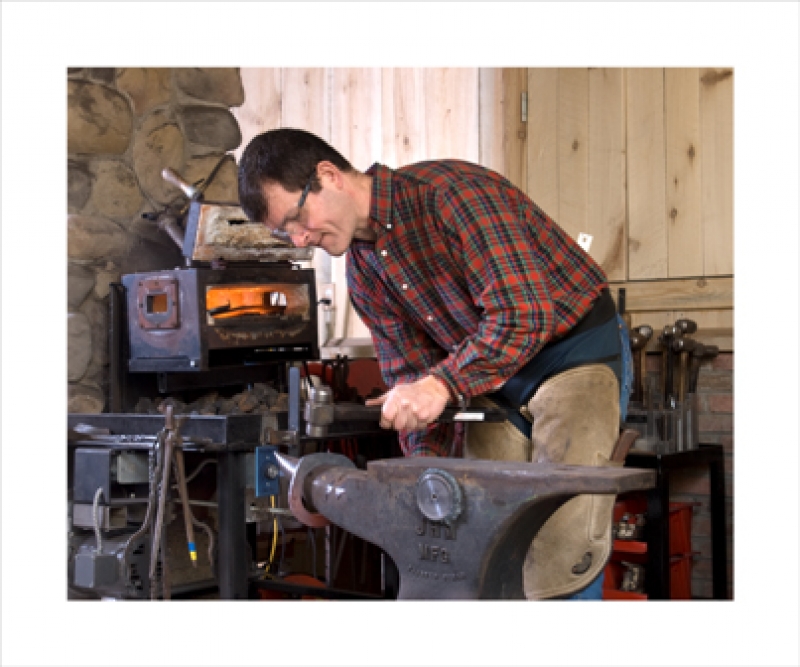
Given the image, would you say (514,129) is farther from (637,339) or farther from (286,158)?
(286,158)

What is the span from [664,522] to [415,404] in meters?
1.51

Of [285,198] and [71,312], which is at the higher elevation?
[285,198]

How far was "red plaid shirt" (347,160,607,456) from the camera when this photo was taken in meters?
1.93

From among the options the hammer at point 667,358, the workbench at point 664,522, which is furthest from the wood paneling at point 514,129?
the workbench at point 664,522

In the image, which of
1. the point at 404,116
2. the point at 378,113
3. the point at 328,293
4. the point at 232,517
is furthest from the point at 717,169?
the point at 232,517

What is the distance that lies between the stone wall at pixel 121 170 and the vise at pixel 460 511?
1.46 meters

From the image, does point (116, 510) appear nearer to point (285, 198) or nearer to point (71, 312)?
point (71, 312)

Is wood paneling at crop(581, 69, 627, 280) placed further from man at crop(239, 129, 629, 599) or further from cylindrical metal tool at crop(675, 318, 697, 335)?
man at crop(239, 129, 629, 599)

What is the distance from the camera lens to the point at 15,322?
2.16 metres

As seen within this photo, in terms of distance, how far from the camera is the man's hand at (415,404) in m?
1.83

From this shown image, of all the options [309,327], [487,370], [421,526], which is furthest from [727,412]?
[421,526]

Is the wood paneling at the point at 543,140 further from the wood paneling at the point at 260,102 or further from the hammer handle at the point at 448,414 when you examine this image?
the hammer handle at the point at 448,414

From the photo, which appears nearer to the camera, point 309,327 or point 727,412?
point 309,327

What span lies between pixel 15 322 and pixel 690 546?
233cm
